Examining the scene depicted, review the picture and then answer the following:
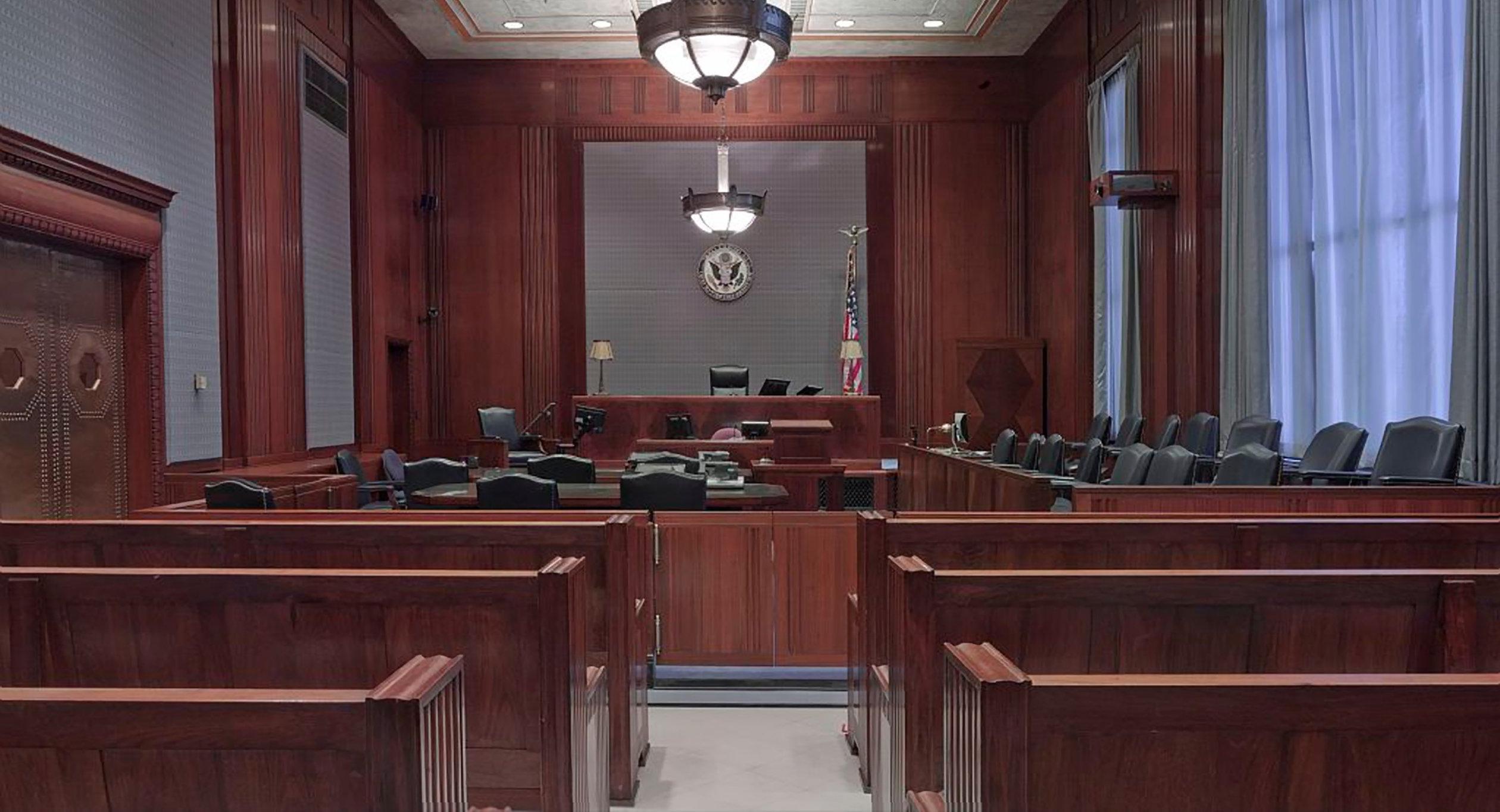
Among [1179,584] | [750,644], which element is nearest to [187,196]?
[750,644]

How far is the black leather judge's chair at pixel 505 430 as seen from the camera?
10.2 m

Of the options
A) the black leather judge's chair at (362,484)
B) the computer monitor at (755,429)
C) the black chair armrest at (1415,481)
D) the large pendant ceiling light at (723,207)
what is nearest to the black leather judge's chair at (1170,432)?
the black chair armrest at (1415,481)

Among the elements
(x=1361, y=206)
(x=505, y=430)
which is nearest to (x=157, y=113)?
(x=505, y=430)

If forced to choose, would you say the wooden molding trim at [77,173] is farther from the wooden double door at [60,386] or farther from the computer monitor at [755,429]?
the computer monitor at [755,429]

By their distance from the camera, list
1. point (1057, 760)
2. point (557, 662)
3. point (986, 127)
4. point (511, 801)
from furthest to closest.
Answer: point (986, 127)
point (511, 801)
point (557, 662)
point (1057, 760)

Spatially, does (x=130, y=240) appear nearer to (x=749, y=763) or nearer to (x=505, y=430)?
(x=505, y=430)

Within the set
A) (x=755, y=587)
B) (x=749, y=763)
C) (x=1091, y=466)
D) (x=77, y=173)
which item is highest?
(x=77, y=173)

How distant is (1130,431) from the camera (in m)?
7.68

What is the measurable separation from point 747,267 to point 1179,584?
1028cm

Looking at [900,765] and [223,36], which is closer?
[900,765]

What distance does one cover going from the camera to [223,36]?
707 cm

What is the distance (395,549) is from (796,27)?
358 inches

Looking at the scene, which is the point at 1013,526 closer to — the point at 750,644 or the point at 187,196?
the point at 750,644

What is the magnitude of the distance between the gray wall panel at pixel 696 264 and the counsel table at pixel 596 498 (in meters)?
6.97
